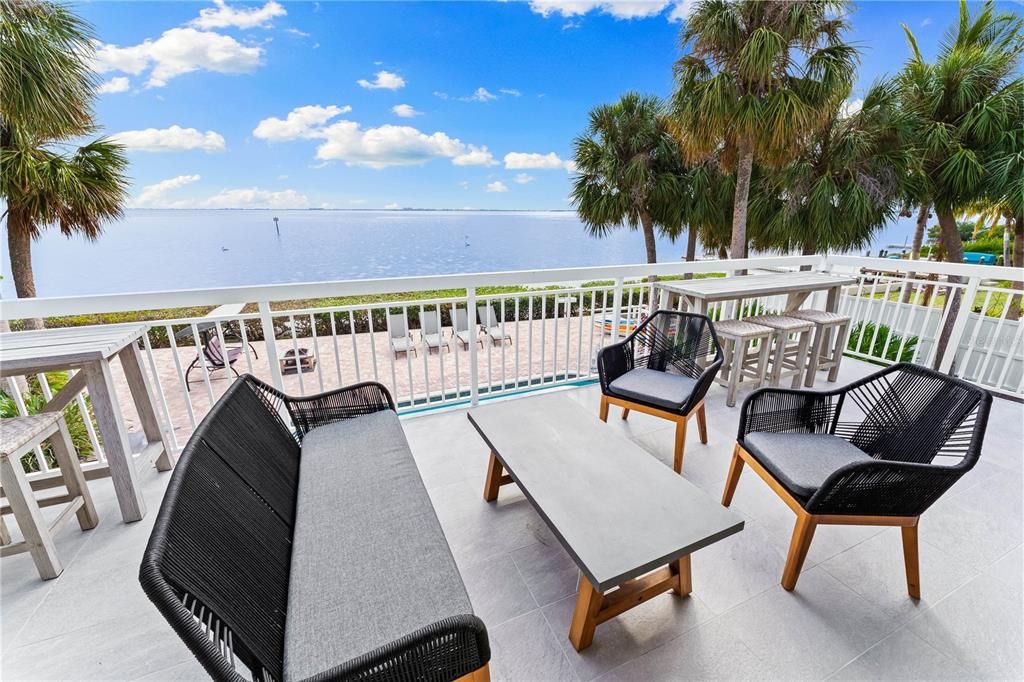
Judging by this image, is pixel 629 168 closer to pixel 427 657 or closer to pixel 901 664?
pixel 901 664

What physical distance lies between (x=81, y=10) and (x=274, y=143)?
2144 centimetres

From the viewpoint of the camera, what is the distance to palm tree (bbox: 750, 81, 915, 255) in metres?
6.99

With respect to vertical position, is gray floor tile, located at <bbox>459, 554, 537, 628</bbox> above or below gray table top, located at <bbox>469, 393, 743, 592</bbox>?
below

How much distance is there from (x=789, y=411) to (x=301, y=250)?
3740 centimetres

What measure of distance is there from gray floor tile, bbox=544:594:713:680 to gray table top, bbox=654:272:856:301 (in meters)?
2.28

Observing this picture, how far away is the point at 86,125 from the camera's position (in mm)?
4379

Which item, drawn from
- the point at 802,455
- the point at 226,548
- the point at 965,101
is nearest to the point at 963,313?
the point at 802,455

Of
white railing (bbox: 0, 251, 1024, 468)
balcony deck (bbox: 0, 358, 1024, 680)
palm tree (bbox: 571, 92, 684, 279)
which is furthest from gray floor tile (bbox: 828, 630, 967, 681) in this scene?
palm tree (bbox: 571, 92, 684, 279)

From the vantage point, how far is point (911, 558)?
1.59 metres

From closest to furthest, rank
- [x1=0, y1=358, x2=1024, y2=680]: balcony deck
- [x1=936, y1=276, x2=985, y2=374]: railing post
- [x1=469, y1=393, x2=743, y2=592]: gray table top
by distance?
[x1=469, y1=393, x2=743, y2=592]: gray table top → [x1=0, y1=358, x2=1024, y2=680]: balcony deck → [x1=936, y1=276, x2=985, y2=374]: railing post

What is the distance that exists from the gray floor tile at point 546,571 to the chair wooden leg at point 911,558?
1.30m

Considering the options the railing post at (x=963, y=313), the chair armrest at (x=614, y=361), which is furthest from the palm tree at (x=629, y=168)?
the chair armrest at (x=614, y=361)

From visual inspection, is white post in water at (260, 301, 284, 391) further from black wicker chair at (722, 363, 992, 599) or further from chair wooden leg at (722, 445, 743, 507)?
black wicker chair at (722, 363, 992, 599)

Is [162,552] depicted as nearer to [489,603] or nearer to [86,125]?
[489,603]
